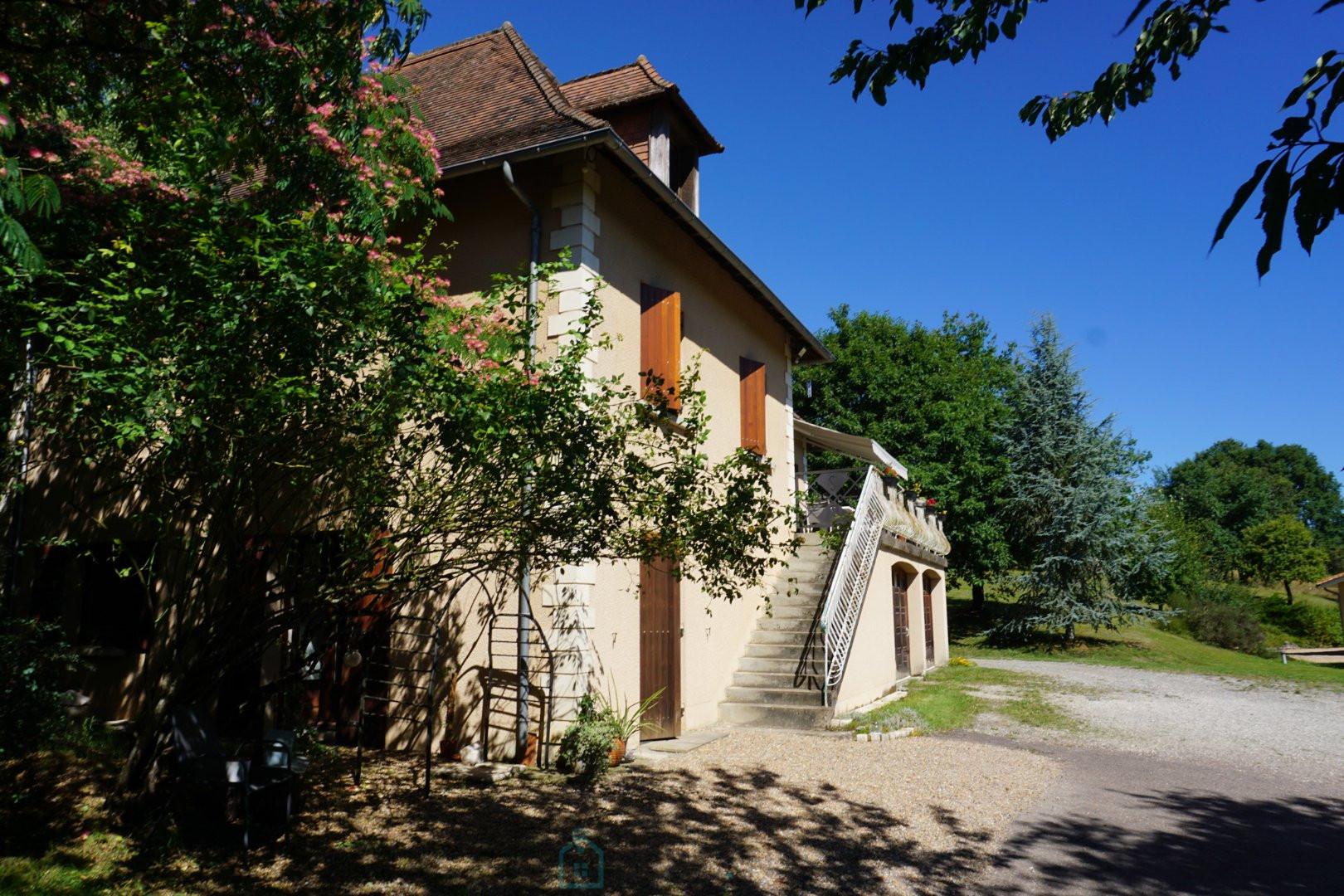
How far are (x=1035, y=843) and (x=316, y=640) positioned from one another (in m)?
6.88

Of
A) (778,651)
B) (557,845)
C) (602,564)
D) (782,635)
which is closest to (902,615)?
(782,635)

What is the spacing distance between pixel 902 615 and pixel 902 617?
0.16ft

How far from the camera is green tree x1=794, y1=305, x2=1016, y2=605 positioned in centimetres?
2586

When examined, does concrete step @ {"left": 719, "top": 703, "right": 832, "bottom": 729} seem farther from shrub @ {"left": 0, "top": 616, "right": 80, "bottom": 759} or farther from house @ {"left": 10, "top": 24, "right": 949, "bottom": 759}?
shrub @ {"left": 0, "top": 616, "right": 80, "bottom": 759}

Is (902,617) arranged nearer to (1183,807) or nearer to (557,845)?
(1183,807)

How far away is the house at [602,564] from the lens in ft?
25.5

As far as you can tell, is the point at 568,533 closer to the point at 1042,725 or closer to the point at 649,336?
the point at 649,336

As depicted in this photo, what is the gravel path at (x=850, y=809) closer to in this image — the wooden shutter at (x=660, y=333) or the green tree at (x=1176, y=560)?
the wooden shutter at (x=660, y=333)

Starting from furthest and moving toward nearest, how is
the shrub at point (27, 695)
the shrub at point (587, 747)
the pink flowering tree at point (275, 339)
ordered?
the shrub at point (587, 747), the shrub at point (27, 695), the pink flowering tree at point (275, 339)

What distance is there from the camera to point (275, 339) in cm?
421

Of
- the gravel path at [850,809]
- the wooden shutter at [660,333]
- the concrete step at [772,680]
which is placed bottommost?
the gravel path at [850,809]

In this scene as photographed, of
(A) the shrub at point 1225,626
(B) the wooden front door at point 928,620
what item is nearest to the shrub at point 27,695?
(B) the wooden front door at point 928,620

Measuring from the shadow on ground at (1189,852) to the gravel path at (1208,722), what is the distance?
2.10 m

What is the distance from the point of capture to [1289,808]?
22.4 ft
